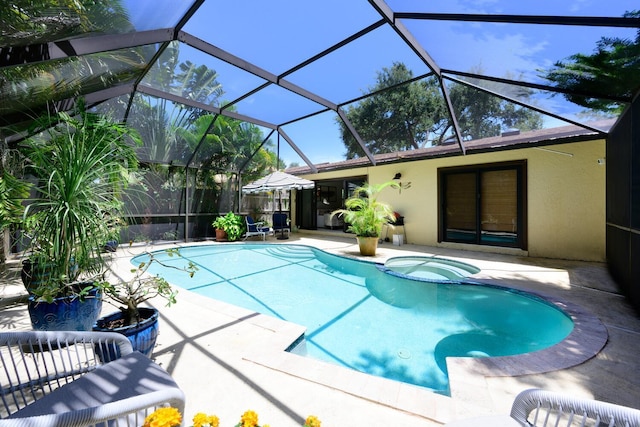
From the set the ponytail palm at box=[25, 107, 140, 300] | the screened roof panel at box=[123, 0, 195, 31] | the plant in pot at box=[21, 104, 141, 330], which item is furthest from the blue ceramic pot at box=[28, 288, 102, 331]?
the screened roof panel at box=[123, 0, 195, 31]

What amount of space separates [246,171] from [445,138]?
9388 mm

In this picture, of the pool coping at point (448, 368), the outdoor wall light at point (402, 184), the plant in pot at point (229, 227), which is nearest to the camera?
the pool coping at point (448, 368)

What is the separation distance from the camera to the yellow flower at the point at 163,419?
0.95 metres

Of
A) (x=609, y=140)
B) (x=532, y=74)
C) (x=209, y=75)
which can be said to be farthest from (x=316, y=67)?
(x=609, y=140)

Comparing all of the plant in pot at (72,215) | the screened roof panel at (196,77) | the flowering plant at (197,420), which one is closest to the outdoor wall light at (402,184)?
the screened roof panel at (196,77)

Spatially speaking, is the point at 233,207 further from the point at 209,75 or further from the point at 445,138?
the point at 445,138

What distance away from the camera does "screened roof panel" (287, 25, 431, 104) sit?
5867mm

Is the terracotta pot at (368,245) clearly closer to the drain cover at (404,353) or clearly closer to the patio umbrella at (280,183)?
the patio umbrella at (280,183)

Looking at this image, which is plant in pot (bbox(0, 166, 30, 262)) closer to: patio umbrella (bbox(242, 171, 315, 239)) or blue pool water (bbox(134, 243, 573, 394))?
blue pool water (bbox(134, 243, 573, 394))

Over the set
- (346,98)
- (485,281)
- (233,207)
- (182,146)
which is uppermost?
(346,98)

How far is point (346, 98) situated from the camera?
328 inches

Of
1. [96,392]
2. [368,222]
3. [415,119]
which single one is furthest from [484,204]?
[96,392]

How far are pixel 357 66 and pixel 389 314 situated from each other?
6.06m

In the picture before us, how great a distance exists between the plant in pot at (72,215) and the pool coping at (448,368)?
187 centimetres
